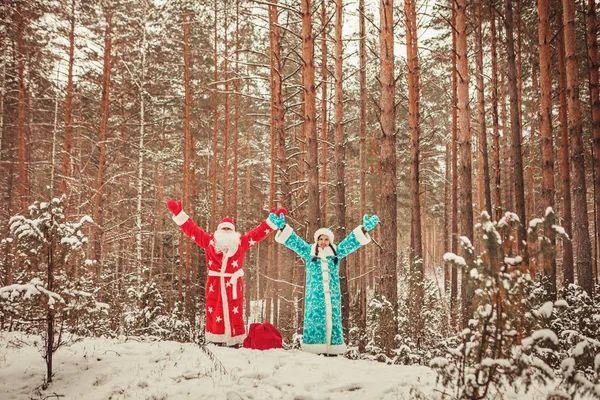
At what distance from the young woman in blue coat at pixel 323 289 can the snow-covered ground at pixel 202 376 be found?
38 cm

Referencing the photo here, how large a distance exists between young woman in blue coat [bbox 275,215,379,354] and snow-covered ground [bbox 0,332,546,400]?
0.38 m

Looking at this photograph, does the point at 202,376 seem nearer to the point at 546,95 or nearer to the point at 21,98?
the point at 546,95

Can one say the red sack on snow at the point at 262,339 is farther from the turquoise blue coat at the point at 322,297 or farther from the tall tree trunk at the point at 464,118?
the tall tree trunk at the point at 464,118

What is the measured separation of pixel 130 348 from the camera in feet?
17.7

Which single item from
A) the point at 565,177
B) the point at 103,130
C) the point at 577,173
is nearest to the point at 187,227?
the point at 103,130

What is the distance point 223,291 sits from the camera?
592 centimetres

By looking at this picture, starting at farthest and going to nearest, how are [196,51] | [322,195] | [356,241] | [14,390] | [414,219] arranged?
[196,51]
[414,219]
[322,195]
[356,241]
[14,390]

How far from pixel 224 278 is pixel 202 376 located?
1959 millimetres

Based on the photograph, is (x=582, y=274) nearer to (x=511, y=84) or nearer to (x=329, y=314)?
(x=511, y=84)

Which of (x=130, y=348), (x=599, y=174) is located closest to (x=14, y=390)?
(x=130, y=348)

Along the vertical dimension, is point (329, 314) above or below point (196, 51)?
below

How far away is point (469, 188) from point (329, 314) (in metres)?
5.06

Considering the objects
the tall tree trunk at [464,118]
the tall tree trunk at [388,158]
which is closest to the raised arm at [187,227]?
the tall tree trunk at [388,158]

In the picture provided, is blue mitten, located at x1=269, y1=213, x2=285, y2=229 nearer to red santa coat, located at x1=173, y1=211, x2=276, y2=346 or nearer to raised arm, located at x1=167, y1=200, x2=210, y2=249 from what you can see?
red santa coat, located at x1=173, y1=211, x2=276, y2=346
